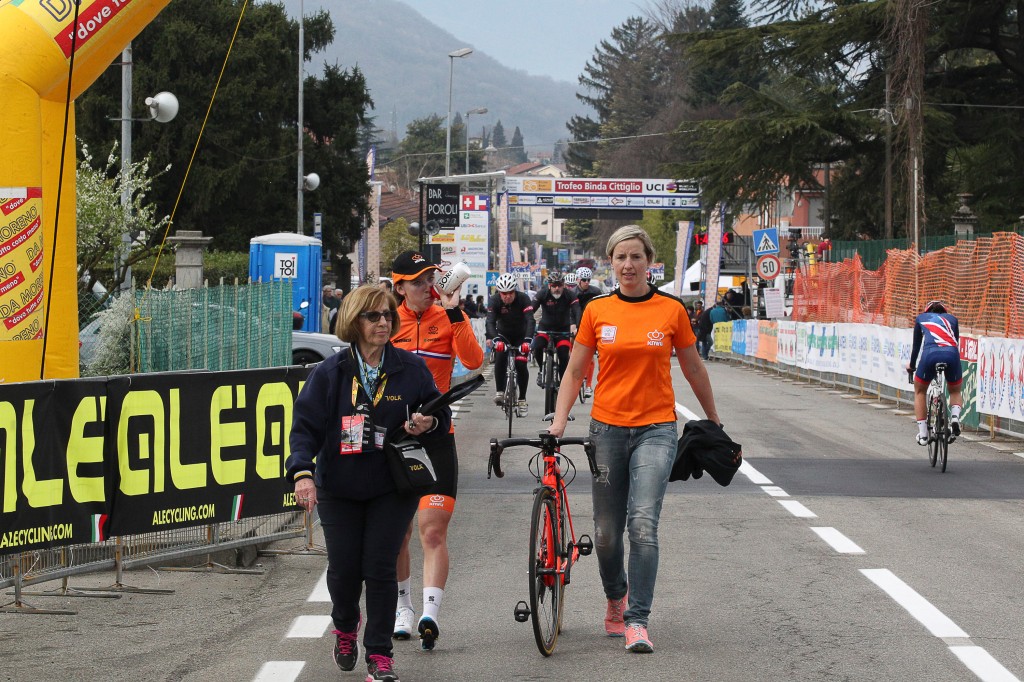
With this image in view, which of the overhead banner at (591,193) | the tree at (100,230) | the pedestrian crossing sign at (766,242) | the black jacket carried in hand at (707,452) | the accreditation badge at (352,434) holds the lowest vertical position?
the black jacket carried in hand at (707,452)

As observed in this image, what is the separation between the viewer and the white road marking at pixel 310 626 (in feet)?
23.1

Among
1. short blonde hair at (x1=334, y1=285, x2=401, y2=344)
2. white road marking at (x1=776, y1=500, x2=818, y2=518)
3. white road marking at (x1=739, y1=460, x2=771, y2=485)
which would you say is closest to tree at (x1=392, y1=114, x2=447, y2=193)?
white road marking at (x1=739, y1=460, x2=771, y2=485)

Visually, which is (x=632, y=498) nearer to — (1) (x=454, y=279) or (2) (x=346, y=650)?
(2) (x=346, y=650)

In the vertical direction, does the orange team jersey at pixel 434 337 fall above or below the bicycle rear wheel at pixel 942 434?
above

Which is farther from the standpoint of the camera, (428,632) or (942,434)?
(942,434)

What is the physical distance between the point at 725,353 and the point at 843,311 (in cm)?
1467

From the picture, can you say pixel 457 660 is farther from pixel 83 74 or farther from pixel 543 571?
pixel 83 74

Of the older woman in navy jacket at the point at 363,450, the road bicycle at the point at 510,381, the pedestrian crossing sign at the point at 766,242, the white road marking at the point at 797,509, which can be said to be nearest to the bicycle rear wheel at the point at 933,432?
the white road marking at the point at 797,509

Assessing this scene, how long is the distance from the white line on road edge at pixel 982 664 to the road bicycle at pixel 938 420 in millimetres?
7768

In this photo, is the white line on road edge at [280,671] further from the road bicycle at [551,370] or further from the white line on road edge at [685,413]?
the white line on road edge at [685,413]

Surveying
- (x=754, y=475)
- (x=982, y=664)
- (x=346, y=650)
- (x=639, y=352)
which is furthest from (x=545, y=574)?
(x=754, y=475)

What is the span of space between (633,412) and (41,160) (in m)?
5.40

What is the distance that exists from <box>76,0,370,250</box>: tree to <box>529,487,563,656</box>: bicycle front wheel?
3923cm

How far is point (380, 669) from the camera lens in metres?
5.85
